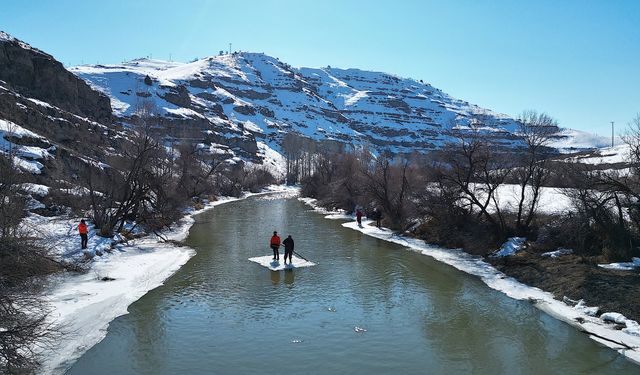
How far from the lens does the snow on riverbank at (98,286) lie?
47.7ft

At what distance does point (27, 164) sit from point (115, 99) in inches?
4374

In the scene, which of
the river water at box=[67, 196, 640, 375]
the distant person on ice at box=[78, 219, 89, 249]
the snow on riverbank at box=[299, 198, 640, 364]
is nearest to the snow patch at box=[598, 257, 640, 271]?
the snow on riverbank at box=[299, 198, 640, 364]

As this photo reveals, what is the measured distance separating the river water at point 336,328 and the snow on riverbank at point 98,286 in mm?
576

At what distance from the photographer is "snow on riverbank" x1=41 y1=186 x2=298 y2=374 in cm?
1455

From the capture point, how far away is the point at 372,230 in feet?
138

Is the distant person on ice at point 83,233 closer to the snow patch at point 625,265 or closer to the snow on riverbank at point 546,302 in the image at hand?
the snow on riverbank at point 546,302

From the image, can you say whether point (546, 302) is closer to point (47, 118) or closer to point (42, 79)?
point (47, 118)

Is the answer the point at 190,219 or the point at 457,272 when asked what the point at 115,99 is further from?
the point at 457,272

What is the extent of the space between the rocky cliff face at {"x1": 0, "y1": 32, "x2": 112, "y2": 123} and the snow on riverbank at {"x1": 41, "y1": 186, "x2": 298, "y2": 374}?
4991cm

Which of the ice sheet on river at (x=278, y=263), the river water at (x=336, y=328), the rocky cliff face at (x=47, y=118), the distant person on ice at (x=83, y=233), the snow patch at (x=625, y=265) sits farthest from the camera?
the rocky cliff face at (x=47, y=118)

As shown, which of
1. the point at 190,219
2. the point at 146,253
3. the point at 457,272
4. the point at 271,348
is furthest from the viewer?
the point at 190,219

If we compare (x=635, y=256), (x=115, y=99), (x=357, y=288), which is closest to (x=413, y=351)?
(x=357, y=288)

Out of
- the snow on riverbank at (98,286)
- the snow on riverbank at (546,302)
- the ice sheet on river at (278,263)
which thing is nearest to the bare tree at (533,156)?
the snow on riverbank at (546,302)

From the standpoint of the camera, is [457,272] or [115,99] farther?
[115,99]
